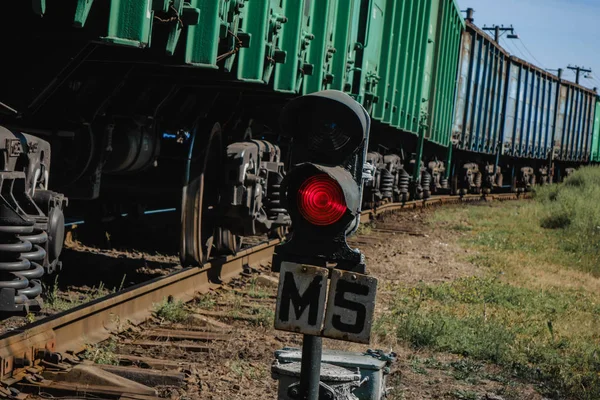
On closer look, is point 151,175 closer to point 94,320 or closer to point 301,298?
point 94,320

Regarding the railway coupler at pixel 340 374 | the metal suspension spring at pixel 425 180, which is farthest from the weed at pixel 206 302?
the metal suspension spring at pixel 425 180

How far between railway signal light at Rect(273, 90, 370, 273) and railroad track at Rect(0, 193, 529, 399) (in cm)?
186

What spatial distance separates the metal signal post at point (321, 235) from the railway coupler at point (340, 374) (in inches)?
3.4

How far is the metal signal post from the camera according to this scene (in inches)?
124

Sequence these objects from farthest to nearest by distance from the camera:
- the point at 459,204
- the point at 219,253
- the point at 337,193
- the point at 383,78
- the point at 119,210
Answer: the point at 459,204 < the point at 383,78 < the point at 119,210 < the point at 219,253 < the point at 337,193

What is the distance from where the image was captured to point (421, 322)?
7289 mm

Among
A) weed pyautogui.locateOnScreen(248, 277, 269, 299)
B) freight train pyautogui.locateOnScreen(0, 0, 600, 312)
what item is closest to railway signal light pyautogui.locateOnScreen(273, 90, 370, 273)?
freight train pyautogui.locateOnScreen(0, 0, 600, 312)

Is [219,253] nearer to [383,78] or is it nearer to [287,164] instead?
[287,164]

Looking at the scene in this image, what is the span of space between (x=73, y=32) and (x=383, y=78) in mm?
10007

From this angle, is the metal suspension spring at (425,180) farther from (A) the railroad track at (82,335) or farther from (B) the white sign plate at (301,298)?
(B) the white sign plate at (301,298)

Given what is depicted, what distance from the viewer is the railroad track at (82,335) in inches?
189

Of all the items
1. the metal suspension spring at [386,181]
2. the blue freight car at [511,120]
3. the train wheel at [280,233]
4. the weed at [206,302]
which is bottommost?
the weed at [206,302]

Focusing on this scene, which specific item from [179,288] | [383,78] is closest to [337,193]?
[179,288]

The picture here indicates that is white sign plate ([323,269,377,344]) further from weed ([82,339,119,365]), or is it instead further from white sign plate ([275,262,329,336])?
weed ([82,339,119,365])
